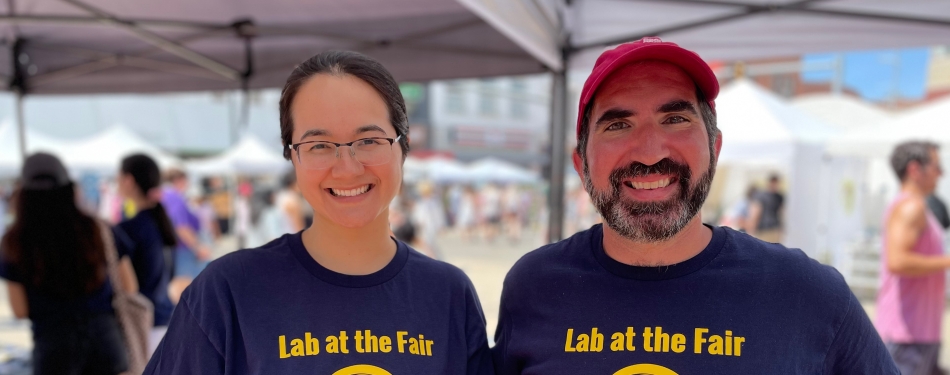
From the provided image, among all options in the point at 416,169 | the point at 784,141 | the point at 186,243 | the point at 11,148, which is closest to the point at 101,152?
the point at 11,148

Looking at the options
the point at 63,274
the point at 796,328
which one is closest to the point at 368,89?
the point at 796,328

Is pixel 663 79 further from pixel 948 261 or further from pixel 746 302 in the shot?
pixel 948 261

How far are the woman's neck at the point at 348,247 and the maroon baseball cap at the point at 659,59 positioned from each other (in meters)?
0.56

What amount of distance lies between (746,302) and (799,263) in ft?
0.52

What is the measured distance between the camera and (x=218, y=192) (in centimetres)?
1545

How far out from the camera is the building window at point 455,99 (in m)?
36.4

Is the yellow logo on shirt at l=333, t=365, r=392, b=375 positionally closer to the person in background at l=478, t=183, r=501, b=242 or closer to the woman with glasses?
the woman with glasses

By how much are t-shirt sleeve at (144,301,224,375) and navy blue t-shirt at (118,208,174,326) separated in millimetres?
2075

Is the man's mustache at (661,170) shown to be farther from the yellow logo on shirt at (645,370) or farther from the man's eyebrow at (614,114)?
the yellow logo on shirt at (645,370)

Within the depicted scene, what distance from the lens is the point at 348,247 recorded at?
1.34 m

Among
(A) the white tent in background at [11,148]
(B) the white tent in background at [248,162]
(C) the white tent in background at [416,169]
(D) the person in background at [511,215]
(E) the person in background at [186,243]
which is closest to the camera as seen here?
(E) the person in background at [186,243]

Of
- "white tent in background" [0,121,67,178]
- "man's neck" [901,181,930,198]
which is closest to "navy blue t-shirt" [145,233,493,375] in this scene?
"man's neck" [901,181,930,198]

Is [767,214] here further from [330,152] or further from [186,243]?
[330,152]

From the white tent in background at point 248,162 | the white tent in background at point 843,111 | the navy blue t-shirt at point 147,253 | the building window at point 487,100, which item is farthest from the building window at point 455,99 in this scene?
the navy blue t-shirt at point 147,253
